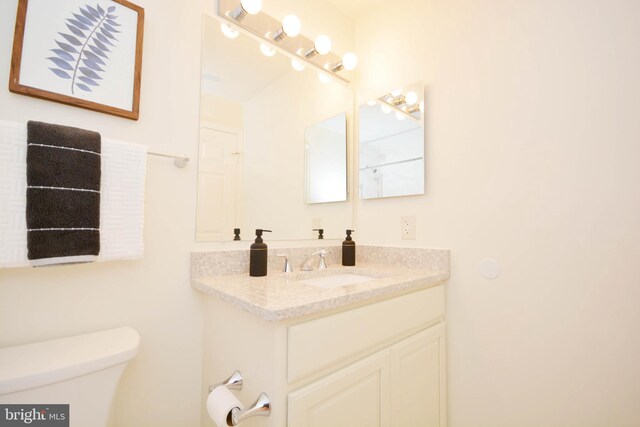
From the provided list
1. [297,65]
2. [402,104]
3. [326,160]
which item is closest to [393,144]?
[402,104]

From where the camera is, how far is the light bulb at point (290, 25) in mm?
1271

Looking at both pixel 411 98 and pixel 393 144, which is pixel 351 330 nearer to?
pixel 393 144

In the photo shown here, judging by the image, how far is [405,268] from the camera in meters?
1.34

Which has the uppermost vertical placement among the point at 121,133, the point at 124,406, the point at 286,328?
the point at 121,133

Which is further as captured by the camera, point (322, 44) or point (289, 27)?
point (322, 44)

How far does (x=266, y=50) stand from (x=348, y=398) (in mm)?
1479

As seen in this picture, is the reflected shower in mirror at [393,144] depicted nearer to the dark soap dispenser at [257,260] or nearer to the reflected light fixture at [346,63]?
the reflected light fixture at [346,63]

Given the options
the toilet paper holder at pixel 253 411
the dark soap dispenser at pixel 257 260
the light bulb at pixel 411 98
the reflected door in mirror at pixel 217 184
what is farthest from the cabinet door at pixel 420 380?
the light bulb at pixel 411 98

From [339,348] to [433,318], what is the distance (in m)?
0.57

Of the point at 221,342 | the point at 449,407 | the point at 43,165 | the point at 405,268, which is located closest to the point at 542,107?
the point at 405,268

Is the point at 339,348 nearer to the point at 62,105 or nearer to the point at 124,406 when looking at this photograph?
the point at 124,406

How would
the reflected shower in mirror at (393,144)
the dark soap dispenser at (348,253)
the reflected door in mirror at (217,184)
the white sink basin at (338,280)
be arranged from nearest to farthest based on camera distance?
the reflected door in mirror at (217,184), the white sink basin at (338,280), the reflected shower in mirror at (393,144), the dark soap dispenser at (348,253)

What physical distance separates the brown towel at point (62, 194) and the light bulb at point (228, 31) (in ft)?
2.40

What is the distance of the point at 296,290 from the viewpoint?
87cm
